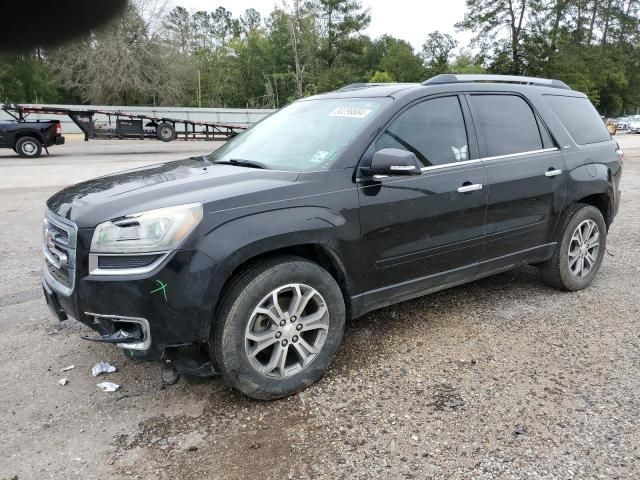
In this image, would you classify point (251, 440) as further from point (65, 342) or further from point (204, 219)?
point (65, 342)

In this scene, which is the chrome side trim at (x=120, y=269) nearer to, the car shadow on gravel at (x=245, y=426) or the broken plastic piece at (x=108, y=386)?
the car shadow on gravel at (x=245, y=426)

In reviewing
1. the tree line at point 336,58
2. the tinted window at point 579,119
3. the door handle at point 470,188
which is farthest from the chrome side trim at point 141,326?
the tree line at point 336,58

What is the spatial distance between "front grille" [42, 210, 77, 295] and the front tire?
84 centimetres

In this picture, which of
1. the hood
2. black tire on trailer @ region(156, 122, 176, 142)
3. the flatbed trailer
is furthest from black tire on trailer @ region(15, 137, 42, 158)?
the hood

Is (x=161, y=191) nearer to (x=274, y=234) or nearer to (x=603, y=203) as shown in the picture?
(x=274, y=234)

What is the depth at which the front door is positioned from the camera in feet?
11.2

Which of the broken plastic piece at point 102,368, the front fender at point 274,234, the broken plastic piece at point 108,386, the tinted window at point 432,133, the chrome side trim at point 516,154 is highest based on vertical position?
the tinted window at point 432,133

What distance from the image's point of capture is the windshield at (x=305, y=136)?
349 centimetres

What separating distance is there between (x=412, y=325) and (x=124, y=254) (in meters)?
2.25

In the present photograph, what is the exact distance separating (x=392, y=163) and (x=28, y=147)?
56.9 ft

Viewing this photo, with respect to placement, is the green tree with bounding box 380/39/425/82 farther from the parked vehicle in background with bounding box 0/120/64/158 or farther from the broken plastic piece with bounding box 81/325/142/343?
the broken plastic piece with bounding box 81/325/142/343

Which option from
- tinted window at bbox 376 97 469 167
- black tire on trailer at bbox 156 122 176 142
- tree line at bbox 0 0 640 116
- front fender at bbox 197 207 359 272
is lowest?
front fender at bbox 197 207 359 272

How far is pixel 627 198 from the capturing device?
394 inches

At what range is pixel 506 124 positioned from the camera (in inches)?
167
